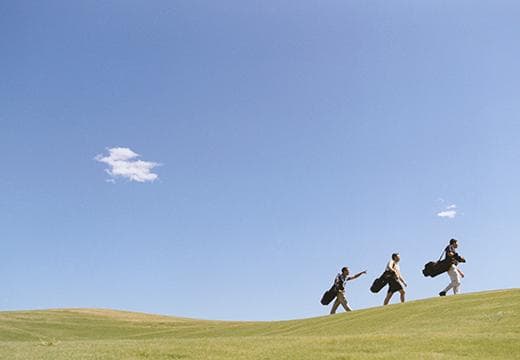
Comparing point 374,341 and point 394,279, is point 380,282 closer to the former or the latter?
point 394,279

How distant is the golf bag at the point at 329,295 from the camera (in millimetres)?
30109

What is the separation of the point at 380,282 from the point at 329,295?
2763mm

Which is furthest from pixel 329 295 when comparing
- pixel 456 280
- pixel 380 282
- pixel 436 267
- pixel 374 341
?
pixel 374 341

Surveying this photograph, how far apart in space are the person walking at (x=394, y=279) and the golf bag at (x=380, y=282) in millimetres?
175

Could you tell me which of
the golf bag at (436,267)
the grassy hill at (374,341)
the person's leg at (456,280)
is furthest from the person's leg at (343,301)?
the person's leg at (456,280)


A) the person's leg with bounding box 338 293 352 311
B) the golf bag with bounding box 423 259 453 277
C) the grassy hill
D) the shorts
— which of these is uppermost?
the golf bag with bounding box 423 259 453 277

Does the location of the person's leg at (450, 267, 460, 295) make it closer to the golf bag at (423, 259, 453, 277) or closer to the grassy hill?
the golf bag at (423, 259, 453, 277)

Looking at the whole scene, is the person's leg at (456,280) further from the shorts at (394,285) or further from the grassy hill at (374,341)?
the grassy hill at (374,341)

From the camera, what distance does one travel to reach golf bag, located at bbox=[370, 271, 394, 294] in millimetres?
28578

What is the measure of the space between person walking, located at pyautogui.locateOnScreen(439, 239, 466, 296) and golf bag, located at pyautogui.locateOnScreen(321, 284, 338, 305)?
4.98 metres

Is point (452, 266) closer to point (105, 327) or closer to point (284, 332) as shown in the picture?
point (284, 332)

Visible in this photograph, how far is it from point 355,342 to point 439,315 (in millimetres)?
6671

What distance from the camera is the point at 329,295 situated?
30.2 meters

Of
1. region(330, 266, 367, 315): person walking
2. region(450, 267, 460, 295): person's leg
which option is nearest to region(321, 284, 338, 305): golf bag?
region(330, 266, 367, 315): person walking
